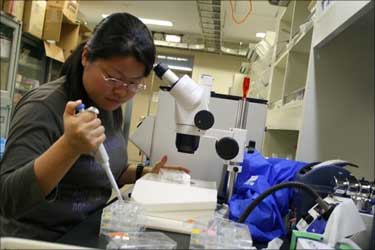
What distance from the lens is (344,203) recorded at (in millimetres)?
783

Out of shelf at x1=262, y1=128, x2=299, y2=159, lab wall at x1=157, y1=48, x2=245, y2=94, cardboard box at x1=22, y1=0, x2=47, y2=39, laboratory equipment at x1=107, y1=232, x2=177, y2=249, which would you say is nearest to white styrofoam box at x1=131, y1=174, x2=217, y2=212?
laboratory equipment at x1=107, y1=232, x2=177, y2=249

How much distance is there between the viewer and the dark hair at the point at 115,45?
965mm

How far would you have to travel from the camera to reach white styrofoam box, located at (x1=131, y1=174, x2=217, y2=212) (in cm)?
90

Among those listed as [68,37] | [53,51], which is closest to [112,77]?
[53,51]

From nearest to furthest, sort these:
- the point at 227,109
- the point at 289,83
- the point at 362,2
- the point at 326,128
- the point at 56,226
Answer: the point at 56,226, the point at 362,2, the point at 227,109, the point at 326,128, the point at 289,83

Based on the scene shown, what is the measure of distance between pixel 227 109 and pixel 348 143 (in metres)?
0.70

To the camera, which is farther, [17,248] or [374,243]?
[374,243]

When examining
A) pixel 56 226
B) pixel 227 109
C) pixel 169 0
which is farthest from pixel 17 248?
pixel 169 0

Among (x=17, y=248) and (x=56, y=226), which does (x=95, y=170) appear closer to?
(x=56, y=226)

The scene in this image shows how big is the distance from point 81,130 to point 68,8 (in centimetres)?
341

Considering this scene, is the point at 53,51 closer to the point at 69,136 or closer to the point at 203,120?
the point at 203,120

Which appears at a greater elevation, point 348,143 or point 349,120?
point 349,120

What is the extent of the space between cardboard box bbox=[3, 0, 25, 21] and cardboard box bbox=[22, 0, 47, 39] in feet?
0.20

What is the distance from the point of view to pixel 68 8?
3.74 m
